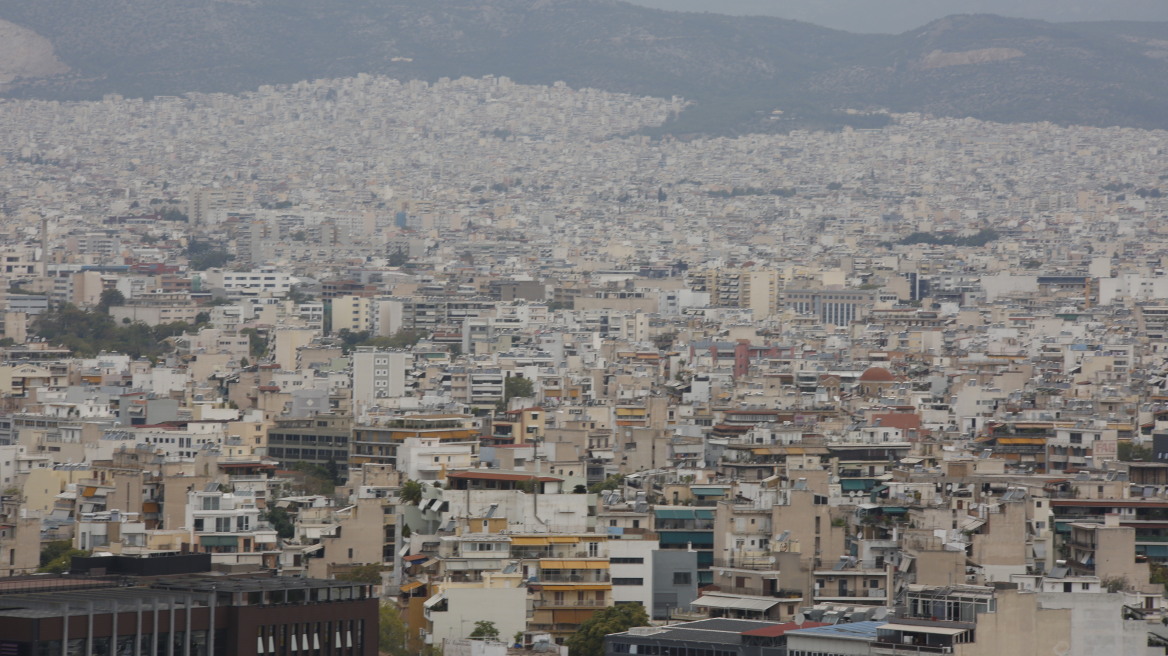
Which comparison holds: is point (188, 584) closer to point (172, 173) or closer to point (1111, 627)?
point (1111, 627)

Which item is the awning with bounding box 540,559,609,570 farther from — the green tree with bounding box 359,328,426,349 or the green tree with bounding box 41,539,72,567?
the green tree with bounding box 359,328,426,349

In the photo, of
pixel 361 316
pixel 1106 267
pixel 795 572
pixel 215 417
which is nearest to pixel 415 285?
pixel 361 316

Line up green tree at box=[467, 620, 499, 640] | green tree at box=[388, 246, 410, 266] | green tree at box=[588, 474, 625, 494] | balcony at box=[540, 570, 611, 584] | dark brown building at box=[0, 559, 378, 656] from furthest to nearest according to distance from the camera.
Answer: green tree at box=[388, 246, 410, 266], green tree at box=[588, 474, 625, 494], balcony at box=[540, 570, 611, 584], green tree at box=[467, 620, 499, 640], dark brown building at box=[0, 559, 378, 656]

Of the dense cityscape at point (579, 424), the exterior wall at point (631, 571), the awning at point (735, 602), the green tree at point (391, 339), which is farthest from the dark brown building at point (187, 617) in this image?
the green tree at point (391, 339)

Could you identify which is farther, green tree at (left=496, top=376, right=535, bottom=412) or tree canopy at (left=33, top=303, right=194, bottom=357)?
tree canopy at (left=33, top=303, right=194, bottom=357)

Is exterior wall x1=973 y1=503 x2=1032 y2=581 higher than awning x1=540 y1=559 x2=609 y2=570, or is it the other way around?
exterior wall x1=973 y1=503 x2=1032 y2=581

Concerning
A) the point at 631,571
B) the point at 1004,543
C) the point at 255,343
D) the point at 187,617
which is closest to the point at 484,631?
the point at 631,571

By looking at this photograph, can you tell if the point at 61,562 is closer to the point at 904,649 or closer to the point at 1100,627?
the point at 904,649

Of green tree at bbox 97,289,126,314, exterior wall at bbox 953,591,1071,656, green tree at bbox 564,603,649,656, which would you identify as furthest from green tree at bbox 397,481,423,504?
green tree at bbox 97,289,126,314
